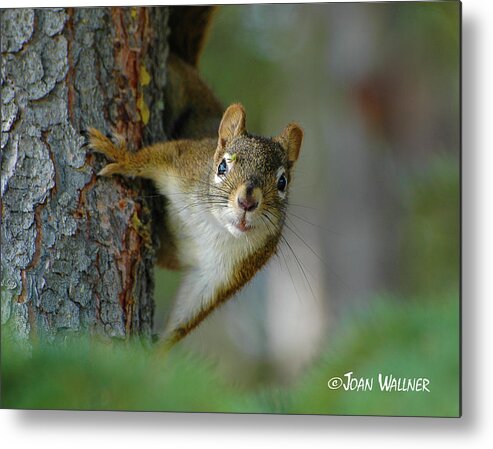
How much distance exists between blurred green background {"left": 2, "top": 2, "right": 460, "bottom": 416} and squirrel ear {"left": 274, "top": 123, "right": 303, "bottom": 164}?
0.05 meters

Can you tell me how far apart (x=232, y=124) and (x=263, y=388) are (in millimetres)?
802

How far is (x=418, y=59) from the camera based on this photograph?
2.26 m

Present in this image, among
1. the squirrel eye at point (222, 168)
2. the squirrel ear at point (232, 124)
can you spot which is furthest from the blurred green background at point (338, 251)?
the squirrel eye at point (222, 168)

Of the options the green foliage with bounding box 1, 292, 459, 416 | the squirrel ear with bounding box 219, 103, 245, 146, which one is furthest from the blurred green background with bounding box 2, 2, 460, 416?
the squirrel ear with bounding box 219, 103, 245, 146

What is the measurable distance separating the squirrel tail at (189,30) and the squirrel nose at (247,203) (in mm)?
692

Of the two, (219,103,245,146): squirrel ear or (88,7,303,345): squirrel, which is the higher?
(219,103,245,146): squirrel ear

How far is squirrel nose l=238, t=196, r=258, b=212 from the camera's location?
203cm

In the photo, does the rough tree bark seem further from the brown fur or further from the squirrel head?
the squirrel head

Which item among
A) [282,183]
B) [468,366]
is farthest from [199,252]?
[468,366]

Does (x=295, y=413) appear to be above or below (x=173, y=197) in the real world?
below

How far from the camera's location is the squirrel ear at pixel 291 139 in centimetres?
224

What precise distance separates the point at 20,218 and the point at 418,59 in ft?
4.26

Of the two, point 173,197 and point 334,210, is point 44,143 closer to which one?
point 173,197

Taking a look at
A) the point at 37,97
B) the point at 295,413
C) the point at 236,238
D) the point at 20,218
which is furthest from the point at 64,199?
the point at 295,413
